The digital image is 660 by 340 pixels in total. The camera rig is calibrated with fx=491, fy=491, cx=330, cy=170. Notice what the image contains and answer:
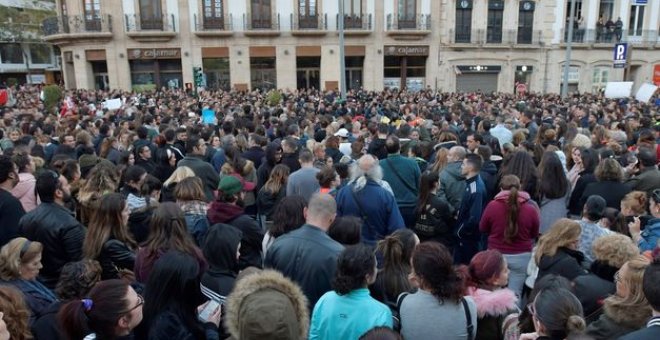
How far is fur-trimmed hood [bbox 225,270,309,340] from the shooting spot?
210 centimetres

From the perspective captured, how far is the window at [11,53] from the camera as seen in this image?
4509 cm

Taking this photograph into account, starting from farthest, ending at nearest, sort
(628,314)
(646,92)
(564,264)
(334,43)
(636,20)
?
(636,20) → (334,43) → (646,92) → (564,264) → (628,314)

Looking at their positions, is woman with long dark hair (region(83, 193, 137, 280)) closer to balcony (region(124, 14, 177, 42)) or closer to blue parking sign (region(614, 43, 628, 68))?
blue parking sign (region(614, 43, 628, 68))

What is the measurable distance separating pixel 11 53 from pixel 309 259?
173 ft

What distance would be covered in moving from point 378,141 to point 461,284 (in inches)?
201

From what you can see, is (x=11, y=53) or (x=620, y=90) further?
(x=11, y=53)

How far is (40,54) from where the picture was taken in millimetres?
46625

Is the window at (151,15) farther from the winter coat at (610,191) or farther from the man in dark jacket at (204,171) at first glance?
the winter coat at (610,191)

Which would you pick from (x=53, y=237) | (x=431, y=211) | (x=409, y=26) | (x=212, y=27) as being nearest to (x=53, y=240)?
(x=53, y=237)

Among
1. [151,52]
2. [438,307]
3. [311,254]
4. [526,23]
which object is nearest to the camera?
[438,307]

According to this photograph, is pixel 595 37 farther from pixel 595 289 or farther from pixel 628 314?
pixel 628 314

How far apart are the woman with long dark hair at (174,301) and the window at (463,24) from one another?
107 ft

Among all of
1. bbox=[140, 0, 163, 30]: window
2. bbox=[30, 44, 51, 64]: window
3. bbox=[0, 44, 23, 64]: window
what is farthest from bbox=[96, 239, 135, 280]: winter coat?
bbox=[0, 44, 23, 64]: window

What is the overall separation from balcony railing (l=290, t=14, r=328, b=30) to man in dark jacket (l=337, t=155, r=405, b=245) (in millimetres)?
28382
